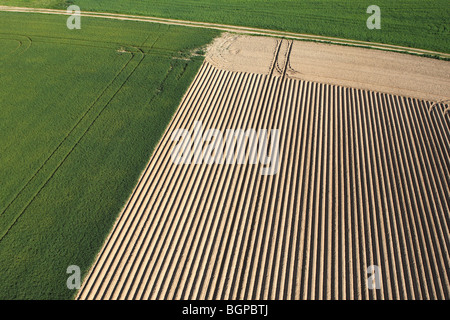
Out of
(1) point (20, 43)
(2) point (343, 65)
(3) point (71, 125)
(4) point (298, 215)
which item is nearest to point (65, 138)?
(3) point (71, 125)

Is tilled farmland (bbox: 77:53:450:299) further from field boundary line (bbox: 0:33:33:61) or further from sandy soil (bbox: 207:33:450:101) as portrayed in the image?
field boundary line (bbox: 0:33:33:61)

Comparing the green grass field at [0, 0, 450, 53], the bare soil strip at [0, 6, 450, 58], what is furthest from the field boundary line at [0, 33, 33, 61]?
the green grass field at [0, 0, 450, 53]

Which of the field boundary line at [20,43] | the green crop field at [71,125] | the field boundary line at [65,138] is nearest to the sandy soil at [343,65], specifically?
the green crop field at [71,125]

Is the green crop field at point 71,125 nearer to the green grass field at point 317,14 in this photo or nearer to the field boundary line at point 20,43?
the field boundary line at point 20,43

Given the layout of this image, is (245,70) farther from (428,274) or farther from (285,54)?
(428,274)

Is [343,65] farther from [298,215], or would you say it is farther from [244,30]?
[298,215]
